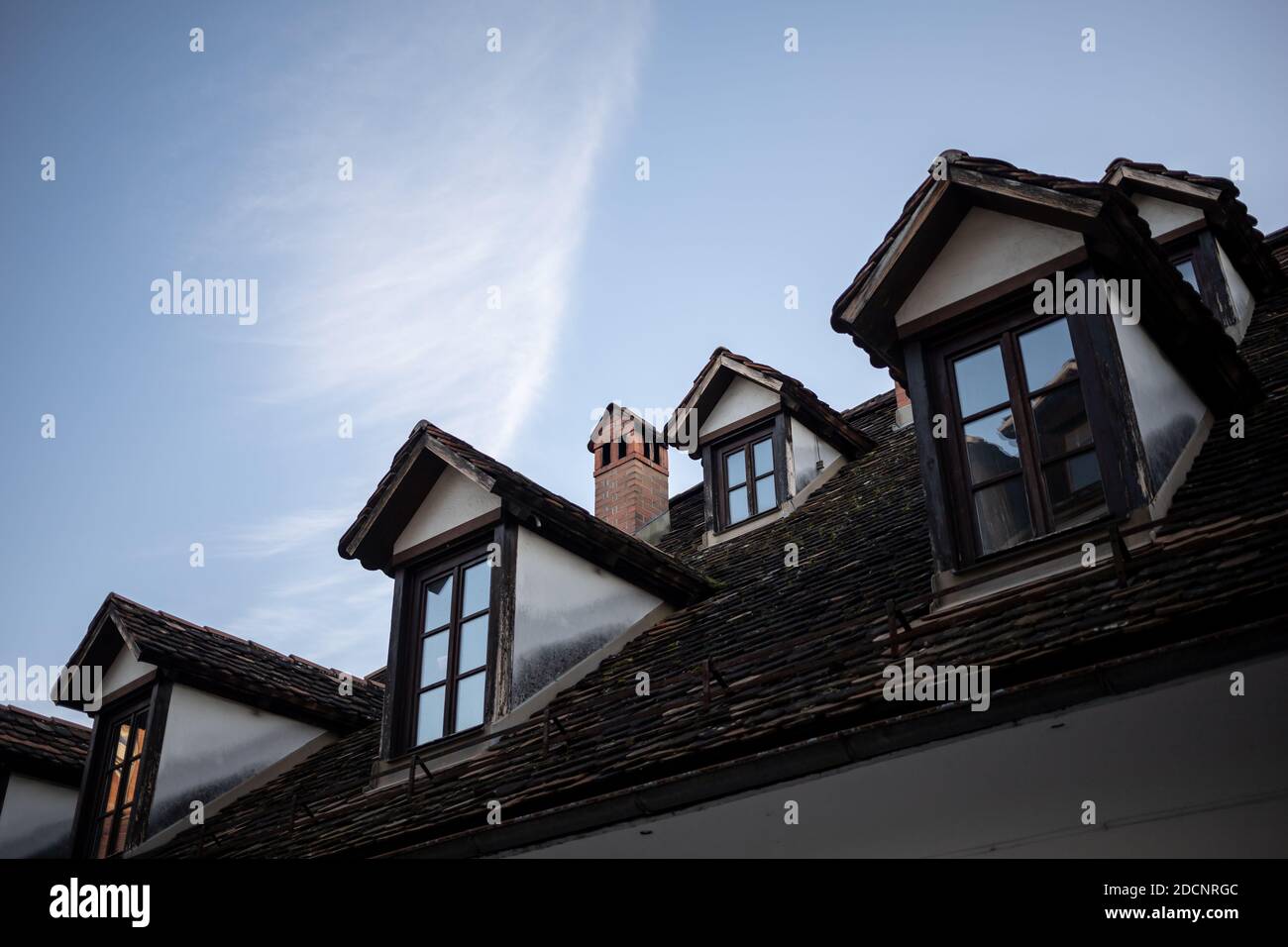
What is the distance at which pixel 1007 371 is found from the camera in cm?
777

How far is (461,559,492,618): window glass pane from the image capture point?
10.2m

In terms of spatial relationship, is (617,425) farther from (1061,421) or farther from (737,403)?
(1061,421)

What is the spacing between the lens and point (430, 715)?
1017cm

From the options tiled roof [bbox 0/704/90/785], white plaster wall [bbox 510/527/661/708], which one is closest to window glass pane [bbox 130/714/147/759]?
tiled roof [bbox 0/704/90/785]

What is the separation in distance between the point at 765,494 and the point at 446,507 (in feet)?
10.8

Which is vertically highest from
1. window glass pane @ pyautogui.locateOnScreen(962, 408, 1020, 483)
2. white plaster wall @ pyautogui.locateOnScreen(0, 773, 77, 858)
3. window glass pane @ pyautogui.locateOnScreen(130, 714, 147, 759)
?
window glass pane @ pyautogui.locateOnScreen(962, 408, 1020, 483)

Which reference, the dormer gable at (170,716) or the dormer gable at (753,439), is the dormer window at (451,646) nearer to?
the dormer gable at (753,439)

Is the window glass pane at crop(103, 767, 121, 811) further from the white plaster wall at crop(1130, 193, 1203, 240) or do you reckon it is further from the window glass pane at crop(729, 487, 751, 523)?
the white plaster wall at crop(1130, 193, 1203, 240)

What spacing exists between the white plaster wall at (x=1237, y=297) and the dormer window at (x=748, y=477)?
4.32 metres

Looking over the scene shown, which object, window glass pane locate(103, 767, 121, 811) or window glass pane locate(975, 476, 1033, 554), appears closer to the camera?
window glass pane locate(975, 476, 1033, 554)

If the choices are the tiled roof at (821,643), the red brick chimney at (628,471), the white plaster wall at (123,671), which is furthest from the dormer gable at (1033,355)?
the white plaster wall at (123,671)

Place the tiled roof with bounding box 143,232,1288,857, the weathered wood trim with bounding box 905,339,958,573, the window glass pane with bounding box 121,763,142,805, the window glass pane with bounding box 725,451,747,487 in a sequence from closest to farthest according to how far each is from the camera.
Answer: the tiled roof with bounding box 143,232,1288,857 → the weathered wood trim with bounding box 905,339,958,573 → the window glass pane with bounding box 121,763,142,805 → the window glass pane with bounding box 725,451,747,487
